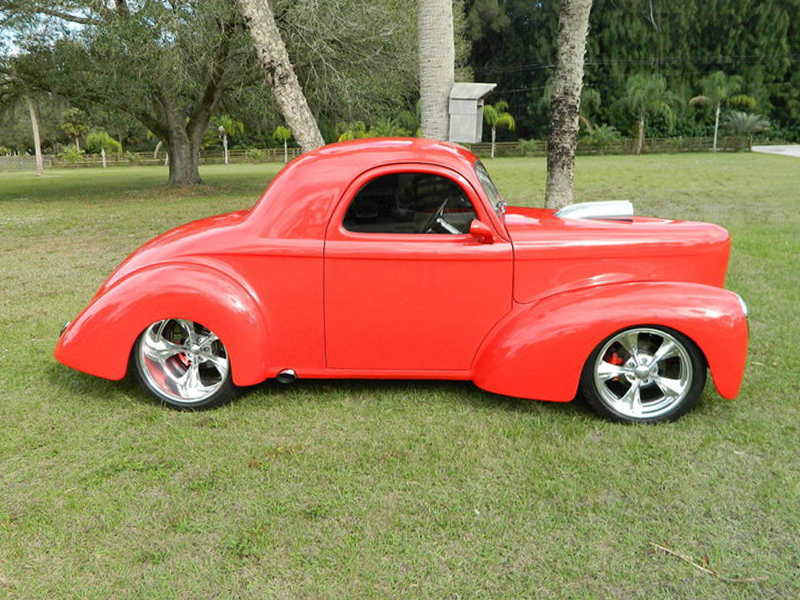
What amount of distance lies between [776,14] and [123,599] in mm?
62573

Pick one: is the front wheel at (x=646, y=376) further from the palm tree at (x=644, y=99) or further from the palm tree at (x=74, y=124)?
the palm tree at (x=74, y=124)

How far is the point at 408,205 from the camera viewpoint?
388cm

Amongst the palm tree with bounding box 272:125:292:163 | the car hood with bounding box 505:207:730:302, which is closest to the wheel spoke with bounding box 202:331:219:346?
the car hood with bounding box 505:207:730:302

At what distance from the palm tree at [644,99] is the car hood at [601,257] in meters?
44.2

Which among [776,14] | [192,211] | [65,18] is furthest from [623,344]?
[776,14]

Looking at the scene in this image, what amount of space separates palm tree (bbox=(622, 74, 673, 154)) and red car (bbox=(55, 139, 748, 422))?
44466 mm

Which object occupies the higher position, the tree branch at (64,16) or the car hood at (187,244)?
the tree branch at (64,16)

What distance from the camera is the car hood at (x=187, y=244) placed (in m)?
3.89

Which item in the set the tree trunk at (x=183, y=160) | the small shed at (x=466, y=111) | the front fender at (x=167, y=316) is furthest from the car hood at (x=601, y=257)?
the tree trunk at (x=183, y=160)

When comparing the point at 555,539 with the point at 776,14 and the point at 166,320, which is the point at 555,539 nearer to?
the point at 166,320

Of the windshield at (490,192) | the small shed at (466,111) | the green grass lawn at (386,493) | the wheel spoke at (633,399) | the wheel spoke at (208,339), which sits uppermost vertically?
the small shed at (466,111)

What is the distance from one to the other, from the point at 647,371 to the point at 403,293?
58.9 inches

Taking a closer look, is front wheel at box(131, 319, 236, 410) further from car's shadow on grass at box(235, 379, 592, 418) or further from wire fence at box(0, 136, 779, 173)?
wire fence at box(0, 136, 779, 173)

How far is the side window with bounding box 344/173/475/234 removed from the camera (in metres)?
3.83
